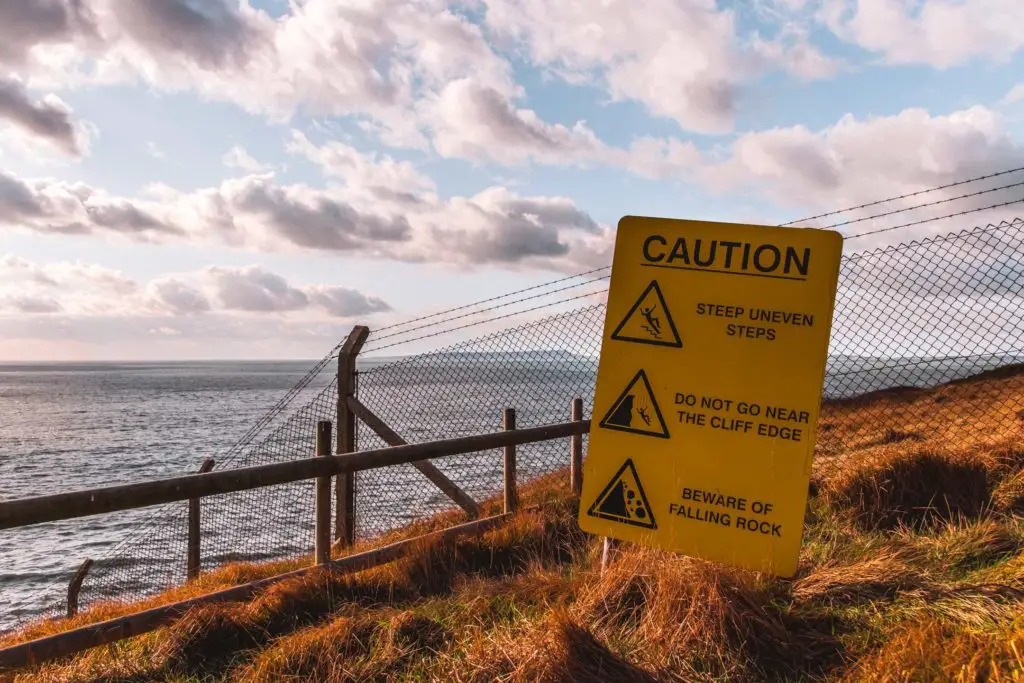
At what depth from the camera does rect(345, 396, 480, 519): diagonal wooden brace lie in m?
7.80

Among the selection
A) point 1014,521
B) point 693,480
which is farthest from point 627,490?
point 1014,521

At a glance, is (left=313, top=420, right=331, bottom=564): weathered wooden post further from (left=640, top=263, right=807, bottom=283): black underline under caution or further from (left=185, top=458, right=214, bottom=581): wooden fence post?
(left=640, top=263, right=807, bottom=283): black underline under caution

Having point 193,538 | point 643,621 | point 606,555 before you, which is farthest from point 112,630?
point 193,538

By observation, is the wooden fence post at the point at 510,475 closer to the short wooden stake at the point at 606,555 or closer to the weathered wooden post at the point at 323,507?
the weathered wooden post at the point at 323,507

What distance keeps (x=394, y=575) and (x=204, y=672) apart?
1.55 metres

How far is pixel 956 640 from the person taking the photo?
2.85m

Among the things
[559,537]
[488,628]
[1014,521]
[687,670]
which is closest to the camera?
[687,670]

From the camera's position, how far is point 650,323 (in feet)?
13.4

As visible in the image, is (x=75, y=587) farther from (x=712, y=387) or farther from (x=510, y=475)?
(x=712, y=387)

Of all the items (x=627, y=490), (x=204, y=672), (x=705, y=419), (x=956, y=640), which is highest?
(x=705, y=419)

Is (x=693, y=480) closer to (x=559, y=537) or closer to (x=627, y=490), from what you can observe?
(x=627, y=490)

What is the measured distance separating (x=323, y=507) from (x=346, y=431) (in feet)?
6.71

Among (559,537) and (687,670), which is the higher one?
(687,670)

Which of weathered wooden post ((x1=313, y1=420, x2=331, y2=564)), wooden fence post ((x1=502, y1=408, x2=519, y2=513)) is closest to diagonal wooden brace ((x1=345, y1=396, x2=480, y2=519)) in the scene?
wooden fence post ((x1=502, y1=408, x2=519, y2=513))
